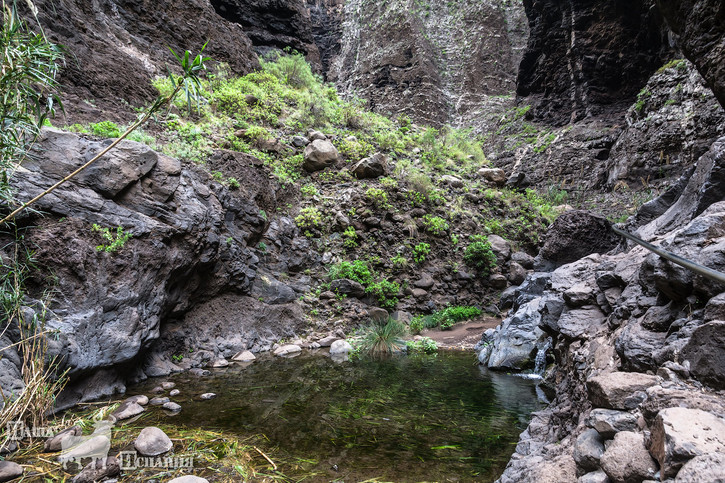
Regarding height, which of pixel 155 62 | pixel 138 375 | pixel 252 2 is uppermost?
pixel 252 2

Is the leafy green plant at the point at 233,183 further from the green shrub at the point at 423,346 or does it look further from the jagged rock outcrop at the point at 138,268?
the green shrub at the point at 423,346

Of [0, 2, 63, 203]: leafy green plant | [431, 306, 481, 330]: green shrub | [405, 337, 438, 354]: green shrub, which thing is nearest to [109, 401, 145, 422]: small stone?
[0, 2, 63, 203]: leafy green plant

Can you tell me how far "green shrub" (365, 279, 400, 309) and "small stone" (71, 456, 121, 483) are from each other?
6882 millimetres

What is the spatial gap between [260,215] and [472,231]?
7.45 metres

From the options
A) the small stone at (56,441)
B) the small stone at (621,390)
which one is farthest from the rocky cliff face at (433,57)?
the small stone at (56,441)

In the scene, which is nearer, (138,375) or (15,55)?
(15,55)

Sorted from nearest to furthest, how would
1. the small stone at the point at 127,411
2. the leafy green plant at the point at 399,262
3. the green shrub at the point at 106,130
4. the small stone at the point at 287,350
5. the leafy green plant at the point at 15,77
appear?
the leafy green plant at the point at 15,77 < the small stone at the point at 127,411 < the green shrub at the point at 106,130 < the small stone at the point at 287,350 < the leafy green plant at the point at 399,262

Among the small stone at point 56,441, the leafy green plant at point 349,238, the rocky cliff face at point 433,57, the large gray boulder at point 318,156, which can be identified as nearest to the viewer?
the small stone at point 56,441

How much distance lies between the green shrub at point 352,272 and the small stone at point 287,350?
247 cm

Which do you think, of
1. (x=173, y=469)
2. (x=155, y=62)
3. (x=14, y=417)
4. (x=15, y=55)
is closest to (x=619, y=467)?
(x=173, y=469)

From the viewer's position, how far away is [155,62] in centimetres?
1053

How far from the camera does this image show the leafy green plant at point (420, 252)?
1036cm

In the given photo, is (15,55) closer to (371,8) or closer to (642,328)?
(642,328)

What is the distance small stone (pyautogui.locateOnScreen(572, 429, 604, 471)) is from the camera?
1657 millimetres
